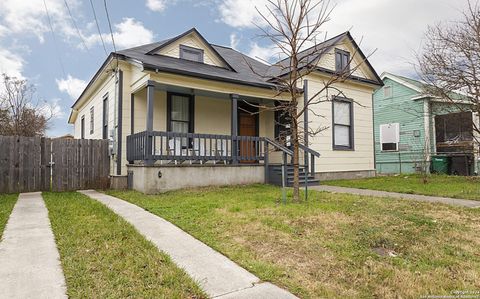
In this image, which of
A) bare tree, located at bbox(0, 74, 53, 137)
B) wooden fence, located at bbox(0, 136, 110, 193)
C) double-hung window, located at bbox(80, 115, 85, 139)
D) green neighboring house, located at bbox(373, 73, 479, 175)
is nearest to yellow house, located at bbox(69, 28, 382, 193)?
wooden fence, located at bbox(0, 136, 110, 193)

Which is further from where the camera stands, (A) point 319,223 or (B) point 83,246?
(A) point 319,223

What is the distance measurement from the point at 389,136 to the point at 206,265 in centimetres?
1893

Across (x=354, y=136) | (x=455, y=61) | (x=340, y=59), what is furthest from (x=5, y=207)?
(x=455, y=61)

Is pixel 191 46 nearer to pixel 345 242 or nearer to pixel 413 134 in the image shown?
pixel 345 242

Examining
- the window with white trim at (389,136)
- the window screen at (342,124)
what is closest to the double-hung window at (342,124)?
the window screen at (342,124)

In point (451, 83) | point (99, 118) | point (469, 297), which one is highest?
point (451, 83)

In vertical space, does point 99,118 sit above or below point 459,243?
above

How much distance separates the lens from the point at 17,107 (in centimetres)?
1856

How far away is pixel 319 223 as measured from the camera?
4520mm

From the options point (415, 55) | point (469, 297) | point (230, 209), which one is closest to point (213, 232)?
point (230, 209)

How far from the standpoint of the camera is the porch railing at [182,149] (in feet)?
27.2

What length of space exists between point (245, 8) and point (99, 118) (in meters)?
8.18

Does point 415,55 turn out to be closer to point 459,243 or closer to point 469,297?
point 459,243

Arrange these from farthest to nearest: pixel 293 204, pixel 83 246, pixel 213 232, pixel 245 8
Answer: pixel 245 8 < pixel 293 204 < pixel 213 232 < pixel 83 246
